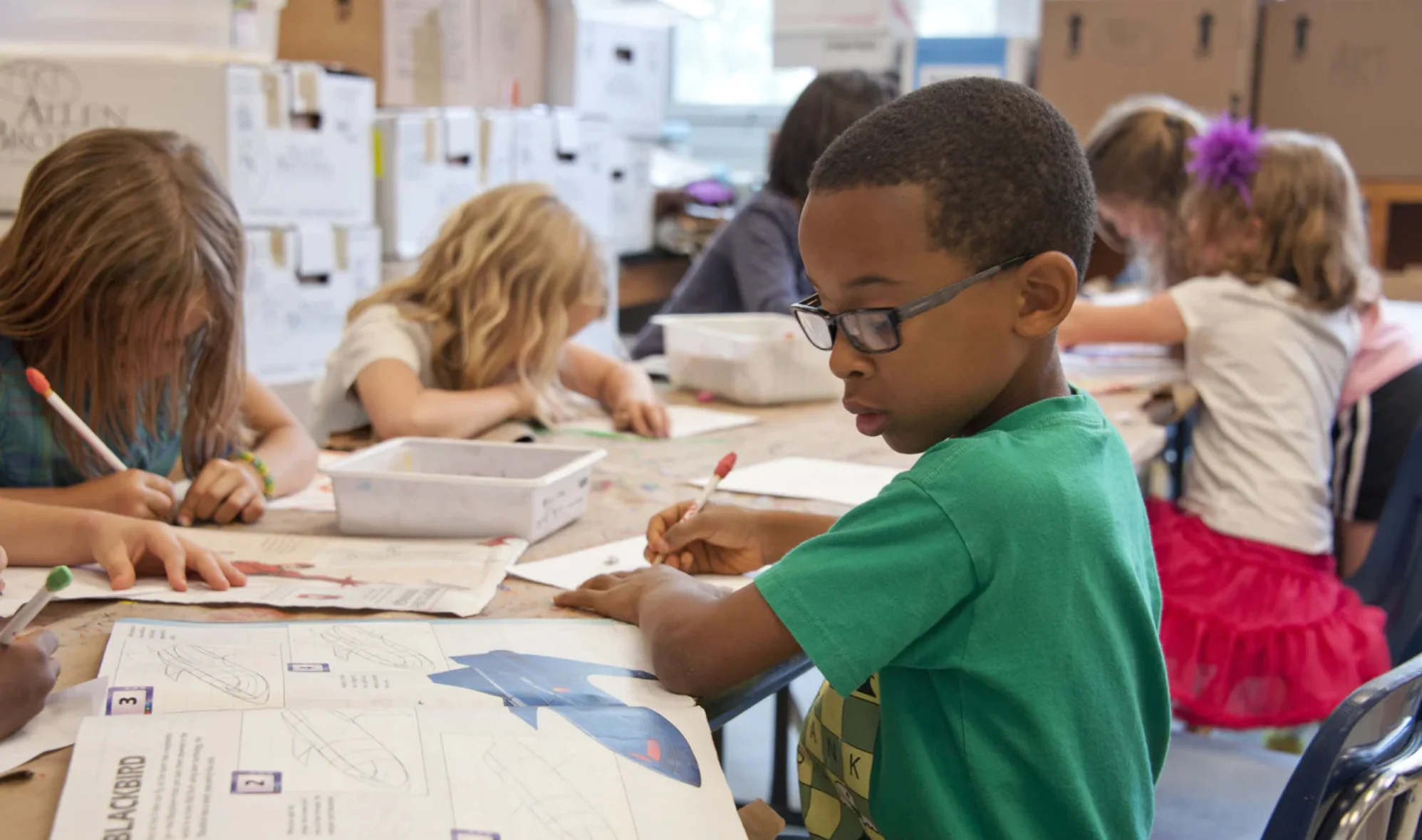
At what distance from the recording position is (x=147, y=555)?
39.4 inches

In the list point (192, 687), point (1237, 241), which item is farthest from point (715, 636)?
point (1237, 241)

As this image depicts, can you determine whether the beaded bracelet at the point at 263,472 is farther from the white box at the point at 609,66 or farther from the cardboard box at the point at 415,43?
the white box at the point at 609,66

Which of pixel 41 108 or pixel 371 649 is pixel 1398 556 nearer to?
pixel 371 649

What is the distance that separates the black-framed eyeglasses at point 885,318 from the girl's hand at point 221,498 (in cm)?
65

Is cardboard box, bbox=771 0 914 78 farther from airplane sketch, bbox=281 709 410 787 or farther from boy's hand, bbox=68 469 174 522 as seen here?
airplane sketch, bbox=281 709 410 787

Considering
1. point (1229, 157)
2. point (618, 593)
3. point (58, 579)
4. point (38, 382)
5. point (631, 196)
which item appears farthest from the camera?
point (631, 196)

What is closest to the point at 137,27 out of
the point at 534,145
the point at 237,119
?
the point at 237,119

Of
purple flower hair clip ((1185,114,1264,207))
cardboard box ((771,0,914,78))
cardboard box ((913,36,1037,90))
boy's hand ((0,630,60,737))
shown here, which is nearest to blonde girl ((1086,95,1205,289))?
purple flower hair clip ((1185,114,1264,207))

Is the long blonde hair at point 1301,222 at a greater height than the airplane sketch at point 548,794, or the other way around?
the long blonde hair at point 1301,222

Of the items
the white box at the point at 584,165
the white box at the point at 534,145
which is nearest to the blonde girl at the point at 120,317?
the white box at the point at 534,145

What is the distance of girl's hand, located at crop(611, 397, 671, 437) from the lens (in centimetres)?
171

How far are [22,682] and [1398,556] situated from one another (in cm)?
171

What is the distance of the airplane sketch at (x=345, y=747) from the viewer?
2.20ft

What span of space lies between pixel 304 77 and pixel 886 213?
215 centimetres
